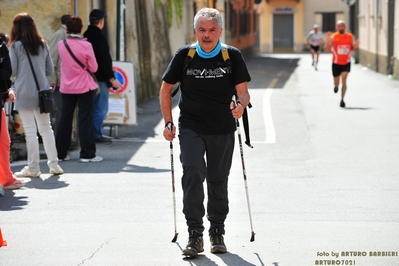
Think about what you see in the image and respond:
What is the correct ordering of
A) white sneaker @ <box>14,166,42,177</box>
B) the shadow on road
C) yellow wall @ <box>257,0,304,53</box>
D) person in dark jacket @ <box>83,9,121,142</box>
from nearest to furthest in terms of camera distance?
the shadow on road < white sneaker @ <box>14,166,42,177</box> < person in dark jacket @ <box>83,9,121,142</box> < yellow wall @ <box>257,0,304,53</box>

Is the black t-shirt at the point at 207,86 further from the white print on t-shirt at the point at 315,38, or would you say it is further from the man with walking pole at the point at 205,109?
the white print on t-shirt at the point at 315,38

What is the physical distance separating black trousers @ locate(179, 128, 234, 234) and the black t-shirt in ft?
0.27

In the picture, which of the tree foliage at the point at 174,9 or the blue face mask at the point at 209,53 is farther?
the tree foliage at the point at 174,9

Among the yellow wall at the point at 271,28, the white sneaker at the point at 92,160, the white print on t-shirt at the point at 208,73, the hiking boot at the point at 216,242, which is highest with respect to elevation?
the white print on t-shirt at the point at 208,73

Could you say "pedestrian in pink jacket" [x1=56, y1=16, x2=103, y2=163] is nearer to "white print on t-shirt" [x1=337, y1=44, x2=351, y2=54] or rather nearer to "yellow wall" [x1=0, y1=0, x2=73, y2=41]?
"yellow wall" [x1=0, y1=0, x2=73, y2=41]

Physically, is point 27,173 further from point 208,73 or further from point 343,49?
point 343,49

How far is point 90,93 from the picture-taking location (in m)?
12.0

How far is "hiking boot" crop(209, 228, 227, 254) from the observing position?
705 centimetres

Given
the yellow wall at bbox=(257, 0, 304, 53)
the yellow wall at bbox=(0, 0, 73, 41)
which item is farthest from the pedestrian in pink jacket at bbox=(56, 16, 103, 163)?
the yellow wall at bbox=(257, 0, 304, 53)

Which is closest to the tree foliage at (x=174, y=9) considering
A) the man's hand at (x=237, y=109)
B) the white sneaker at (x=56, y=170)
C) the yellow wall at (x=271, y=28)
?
the white sneaker at (x=56, y=170)

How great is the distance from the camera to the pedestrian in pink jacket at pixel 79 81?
38.9 ft

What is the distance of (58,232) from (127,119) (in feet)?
22.7

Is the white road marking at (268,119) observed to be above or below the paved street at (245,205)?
below

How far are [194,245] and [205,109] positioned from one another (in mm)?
989
